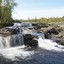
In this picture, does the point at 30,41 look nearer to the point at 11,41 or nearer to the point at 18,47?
the point at 18,47

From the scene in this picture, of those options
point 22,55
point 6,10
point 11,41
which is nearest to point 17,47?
point 11,41

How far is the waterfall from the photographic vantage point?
2819cm

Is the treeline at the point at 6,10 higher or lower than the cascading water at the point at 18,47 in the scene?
higher

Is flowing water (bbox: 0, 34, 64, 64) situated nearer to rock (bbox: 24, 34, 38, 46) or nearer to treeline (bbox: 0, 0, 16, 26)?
rock (bbox: 24, 34, 38, 46)

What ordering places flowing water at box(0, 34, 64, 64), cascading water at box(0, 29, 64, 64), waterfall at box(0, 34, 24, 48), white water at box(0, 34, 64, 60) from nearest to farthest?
flowing water at box(0, 34, 64, 64) < cascading water at box(0, 29, 64, 64) < white water at box(0, 34, 64, 60) < waterfall at box(0, 34, 24, 48)

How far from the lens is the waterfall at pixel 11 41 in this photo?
92.5 ft

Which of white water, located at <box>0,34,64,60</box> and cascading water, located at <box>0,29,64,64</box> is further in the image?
white water, located at <box>0,34,64,60</box>

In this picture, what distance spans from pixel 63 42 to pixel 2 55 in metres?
11.1

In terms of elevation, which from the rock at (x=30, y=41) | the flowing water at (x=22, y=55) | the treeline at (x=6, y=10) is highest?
the treeline at (x=6, y=10)

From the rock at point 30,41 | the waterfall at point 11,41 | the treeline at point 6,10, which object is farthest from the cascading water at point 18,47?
the treeline at point 6,10

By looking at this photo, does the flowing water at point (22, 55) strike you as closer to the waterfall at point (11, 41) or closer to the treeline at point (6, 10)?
the waterfall at point (11, 41)

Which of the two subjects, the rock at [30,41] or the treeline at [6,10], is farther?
the treeline at [6,10]

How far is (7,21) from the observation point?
47.3 m

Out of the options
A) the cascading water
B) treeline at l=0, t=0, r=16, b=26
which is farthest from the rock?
treeline at l=0, t=0, r=16, b=26
